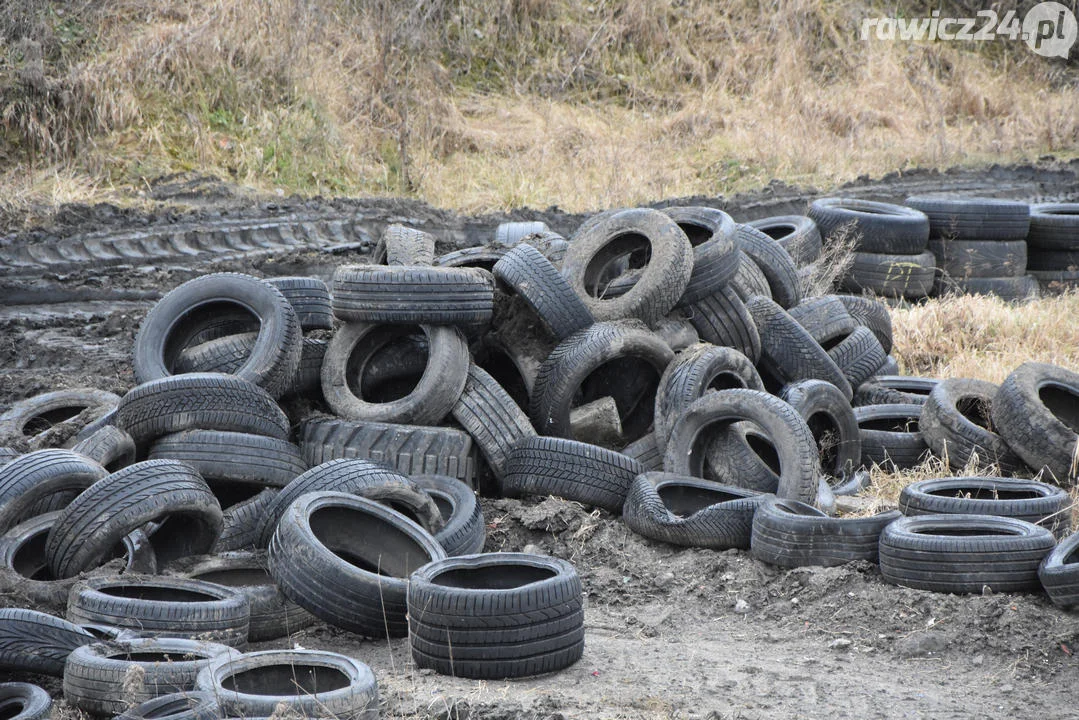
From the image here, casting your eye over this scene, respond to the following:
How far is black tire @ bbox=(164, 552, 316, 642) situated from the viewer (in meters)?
5.25

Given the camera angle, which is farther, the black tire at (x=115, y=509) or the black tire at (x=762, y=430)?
the black tire at (x=762, y=430)

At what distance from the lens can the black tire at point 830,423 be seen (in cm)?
754

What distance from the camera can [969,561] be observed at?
550 centimetres

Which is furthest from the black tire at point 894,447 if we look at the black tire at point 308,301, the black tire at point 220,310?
the black tire at point 220,310

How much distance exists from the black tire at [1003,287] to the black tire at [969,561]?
7.02 metres

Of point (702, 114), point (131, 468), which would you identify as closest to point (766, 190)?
point (702, 114)

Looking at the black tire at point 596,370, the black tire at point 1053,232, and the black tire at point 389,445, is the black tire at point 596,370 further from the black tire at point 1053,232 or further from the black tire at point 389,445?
the black tire at point 1053,232

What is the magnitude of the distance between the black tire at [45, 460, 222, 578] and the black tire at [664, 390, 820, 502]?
3.04 metres

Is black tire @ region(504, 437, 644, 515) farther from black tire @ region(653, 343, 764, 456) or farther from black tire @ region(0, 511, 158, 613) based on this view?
black tire @ region(0, 511, 158, 613)

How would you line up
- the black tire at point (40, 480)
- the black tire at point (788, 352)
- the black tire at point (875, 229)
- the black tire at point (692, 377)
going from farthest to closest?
the black tire at point (875, 229)
the black tire at point (788, 352)
the black tire at point (692, 377)
the black tire at point (40, 480)

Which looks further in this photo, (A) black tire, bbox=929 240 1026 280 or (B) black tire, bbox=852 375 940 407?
(A) black tire, bbox=929 240 1026 280

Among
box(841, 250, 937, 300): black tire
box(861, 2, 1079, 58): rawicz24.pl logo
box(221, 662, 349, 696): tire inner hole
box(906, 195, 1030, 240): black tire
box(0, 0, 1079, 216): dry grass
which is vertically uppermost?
box(861, 2, 1079, 58): rawicz24.pl logo

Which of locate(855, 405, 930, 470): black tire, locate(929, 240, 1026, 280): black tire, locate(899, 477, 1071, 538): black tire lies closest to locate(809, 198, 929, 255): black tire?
locate(929, 240, 1026, 280): black tire

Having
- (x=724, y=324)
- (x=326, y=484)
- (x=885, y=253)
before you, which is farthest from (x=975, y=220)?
(x=326, y=484)
